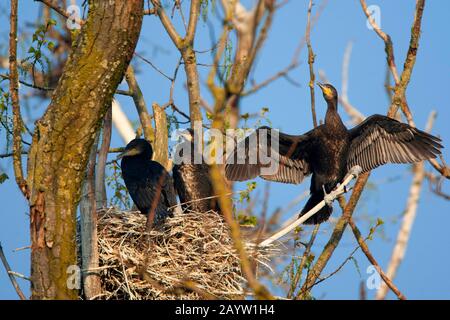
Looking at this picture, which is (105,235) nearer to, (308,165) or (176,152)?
(176,152)

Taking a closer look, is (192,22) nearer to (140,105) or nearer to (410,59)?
(140,105)

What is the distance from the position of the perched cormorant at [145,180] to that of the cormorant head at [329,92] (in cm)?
206

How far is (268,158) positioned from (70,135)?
3.96 metres

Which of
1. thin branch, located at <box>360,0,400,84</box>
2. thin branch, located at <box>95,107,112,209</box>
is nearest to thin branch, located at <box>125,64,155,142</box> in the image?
thin branch, located at <box>95,107,112,209</box>

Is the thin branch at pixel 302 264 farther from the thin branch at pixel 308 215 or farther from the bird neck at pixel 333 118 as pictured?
the bird neck at pixel 333 118

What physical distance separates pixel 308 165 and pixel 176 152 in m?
1.50

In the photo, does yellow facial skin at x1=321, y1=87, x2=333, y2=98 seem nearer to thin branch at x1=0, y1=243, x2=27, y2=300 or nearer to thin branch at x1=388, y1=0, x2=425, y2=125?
thin branch at x1=388, y1=0, x2=425, y2=125

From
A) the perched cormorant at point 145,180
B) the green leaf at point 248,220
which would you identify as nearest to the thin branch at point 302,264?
the green leaf at point 248,220

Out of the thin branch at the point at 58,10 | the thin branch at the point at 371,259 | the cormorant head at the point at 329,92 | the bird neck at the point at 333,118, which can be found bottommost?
the thin branch at the point at 371,259

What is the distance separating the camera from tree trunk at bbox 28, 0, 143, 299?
4.13m

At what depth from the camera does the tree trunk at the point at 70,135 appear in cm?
413

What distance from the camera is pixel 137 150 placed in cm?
672

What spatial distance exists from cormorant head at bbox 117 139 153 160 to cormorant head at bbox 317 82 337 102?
2.11 meters

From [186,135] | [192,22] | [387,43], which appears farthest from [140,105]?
[387,43]
